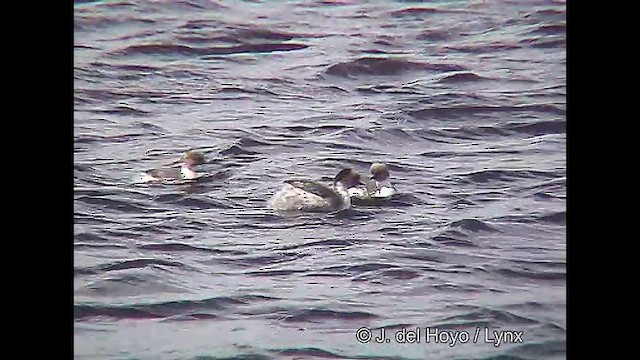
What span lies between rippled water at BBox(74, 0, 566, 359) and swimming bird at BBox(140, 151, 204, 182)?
0.11ft

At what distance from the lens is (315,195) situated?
10.1ft

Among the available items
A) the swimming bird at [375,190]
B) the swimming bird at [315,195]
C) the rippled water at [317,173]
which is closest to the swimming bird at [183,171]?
the rippled water at [317,173]

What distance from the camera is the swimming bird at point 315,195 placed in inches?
122

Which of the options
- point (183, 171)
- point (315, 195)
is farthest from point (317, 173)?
point (183, 171)

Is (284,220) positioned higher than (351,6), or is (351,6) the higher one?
(351,6)

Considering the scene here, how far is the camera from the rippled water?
304 cm

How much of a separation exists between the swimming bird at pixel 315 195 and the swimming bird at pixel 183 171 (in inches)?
10.0

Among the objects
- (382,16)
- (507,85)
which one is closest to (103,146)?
(382,16)

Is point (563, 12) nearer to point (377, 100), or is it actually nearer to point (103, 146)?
point (377, 100)

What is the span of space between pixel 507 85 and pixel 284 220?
809 mm

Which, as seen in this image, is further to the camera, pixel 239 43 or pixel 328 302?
pixel 239 43

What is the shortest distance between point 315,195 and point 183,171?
41 centimetres

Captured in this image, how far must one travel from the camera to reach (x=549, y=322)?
3051mm

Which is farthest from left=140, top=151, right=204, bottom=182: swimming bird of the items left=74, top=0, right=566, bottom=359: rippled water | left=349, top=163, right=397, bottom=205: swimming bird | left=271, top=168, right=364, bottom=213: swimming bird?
left=349, top=163, right=397, bottom=205: swimming bird
